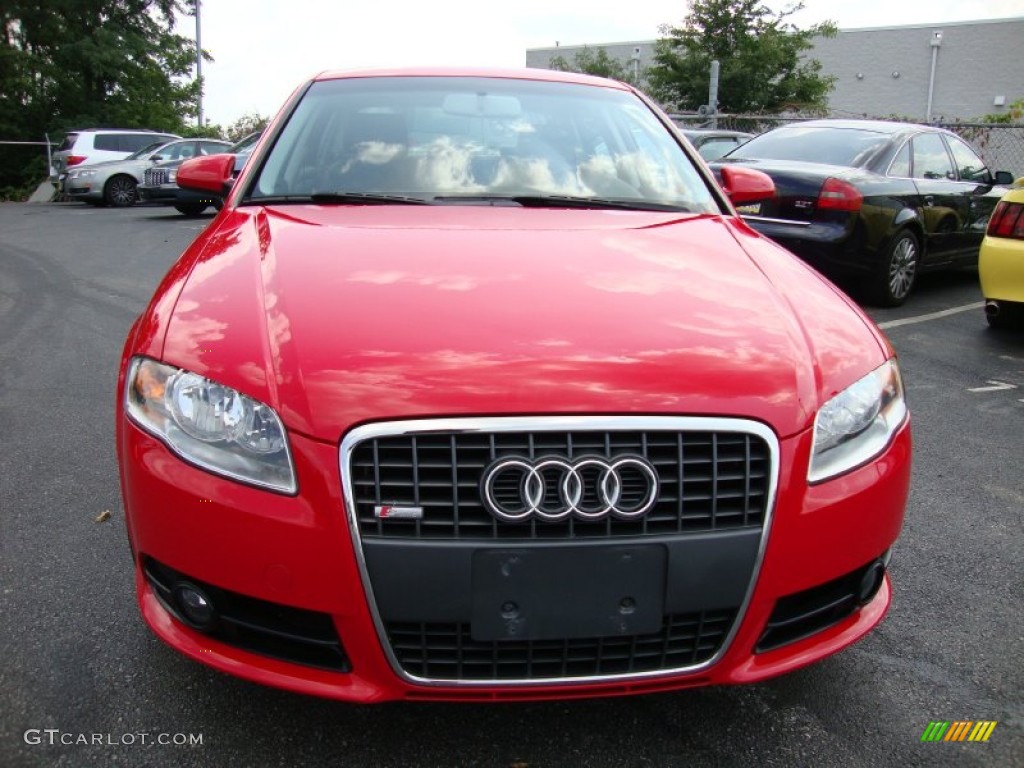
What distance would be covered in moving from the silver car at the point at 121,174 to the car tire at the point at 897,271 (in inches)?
555

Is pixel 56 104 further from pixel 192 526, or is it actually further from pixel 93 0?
pixel 192 526

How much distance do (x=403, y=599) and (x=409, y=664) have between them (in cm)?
17

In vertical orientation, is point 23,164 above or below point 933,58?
below

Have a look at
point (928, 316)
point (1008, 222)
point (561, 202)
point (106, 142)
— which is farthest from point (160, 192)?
point (561, 202)

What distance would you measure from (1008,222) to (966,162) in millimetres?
3024

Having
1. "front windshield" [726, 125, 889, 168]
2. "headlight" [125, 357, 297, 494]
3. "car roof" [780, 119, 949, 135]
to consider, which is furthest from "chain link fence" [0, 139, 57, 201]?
"headlight" [125, 357, 297, 494]

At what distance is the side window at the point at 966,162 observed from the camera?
8.31 m

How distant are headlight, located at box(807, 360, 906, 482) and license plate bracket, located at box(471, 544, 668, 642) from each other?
418 mm

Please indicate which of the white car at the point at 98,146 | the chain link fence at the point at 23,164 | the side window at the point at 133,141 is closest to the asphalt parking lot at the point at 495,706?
the white car at the point at 98,146

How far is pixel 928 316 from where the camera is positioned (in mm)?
7191

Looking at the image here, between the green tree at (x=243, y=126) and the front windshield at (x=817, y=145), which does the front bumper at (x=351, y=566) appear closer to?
the front windshield at (x=817, y=145)

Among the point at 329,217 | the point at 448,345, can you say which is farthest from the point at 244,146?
the point at 448,345

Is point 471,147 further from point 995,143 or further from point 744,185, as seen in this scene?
point 995,143

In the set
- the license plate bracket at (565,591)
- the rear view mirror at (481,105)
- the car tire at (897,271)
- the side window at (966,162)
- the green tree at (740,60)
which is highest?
the green tree at (740,60)
